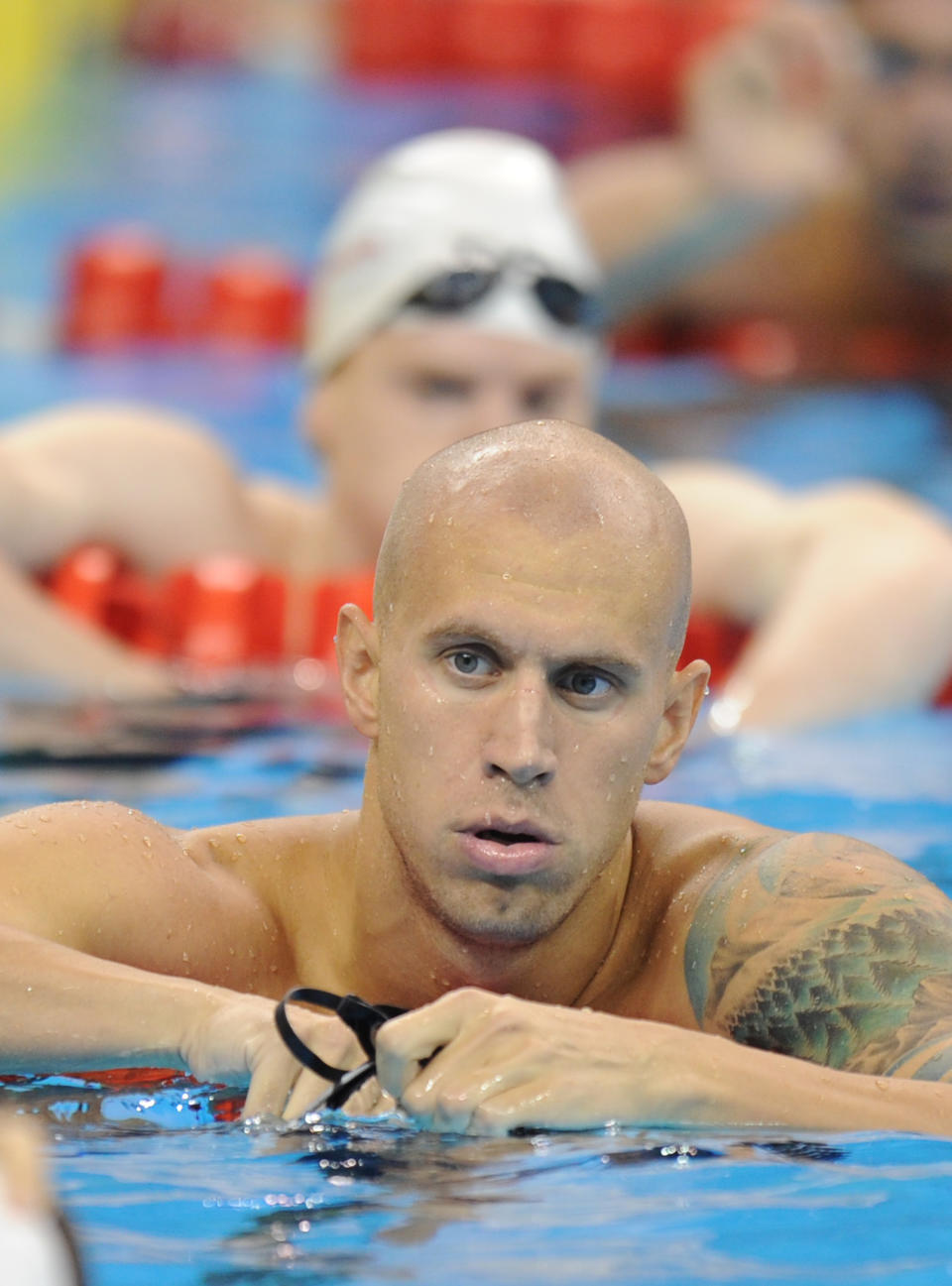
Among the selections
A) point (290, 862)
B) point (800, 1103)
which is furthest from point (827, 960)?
point (290, 862)

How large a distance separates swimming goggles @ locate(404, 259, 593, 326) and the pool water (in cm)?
365

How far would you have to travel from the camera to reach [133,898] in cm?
258

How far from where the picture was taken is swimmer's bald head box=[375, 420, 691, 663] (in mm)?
2426

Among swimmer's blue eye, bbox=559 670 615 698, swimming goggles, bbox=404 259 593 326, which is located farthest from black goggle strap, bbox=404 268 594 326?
swimmer's blue eye, bbox=559 670 615 698

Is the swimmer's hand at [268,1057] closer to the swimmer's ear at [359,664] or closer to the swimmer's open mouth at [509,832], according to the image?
the swimmer's open mouth at [509,832]

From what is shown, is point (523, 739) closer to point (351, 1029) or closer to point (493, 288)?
point (351, 1029)

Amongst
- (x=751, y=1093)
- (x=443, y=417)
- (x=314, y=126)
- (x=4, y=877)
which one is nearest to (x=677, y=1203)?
(x=751, y=1093)

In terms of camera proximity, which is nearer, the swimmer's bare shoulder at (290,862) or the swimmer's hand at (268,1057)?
the swimmer's hand at (268,1057)

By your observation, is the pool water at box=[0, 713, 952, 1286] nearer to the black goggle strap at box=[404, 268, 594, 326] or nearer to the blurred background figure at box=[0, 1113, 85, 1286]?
the blurred background figure at box=[0, 1113, 85, 1286]

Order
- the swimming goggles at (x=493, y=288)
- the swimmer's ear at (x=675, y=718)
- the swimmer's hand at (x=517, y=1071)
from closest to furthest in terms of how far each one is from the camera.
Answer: the swimmer's hand at (x=517, y=1071) < the swimmer's ear at (x=675, y=718) < the swimming goggles at (x=493, y=288)

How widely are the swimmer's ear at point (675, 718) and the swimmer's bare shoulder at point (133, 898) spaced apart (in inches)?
21.0

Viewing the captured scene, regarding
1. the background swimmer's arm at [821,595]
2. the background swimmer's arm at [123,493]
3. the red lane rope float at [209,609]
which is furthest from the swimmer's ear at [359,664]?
the background swimmer's arm at [123,493]

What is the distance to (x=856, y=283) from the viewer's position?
10922 mm

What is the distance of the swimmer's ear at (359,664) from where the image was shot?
2.59 meters
